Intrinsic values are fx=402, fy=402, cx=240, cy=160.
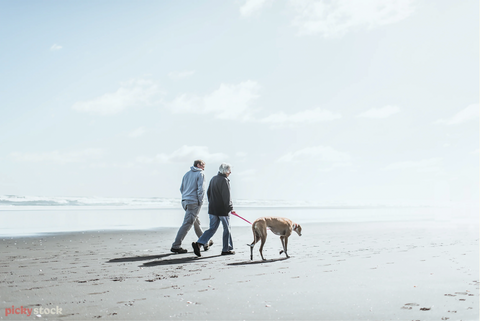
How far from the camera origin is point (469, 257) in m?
8.41

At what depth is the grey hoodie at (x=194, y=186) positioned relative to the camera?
9.47 meters

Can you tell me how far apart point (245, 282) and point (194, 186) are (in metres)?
3.81

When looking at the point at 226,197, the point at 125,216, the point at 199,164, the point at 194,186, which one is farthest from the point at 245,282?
the point at 125,216

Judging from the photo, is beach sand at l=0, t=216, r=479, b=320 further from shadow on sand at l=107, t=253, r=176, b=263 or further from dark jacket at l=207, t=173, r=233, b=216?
dark jacket at l=207, t=173, r=233, b=216

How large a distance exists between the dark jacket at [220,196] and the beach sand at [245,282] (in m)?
1.05

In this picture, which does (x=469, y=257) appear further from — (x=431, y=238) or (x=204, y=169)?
(x=204, y=169)

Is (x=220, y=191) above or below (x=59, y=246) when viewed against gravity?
above

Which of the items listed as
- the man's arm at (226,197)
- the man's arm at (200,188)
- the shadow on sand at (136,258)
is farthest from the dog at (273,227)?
the shadow on sand at (136,258)

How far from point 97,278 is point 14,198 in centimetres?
4134

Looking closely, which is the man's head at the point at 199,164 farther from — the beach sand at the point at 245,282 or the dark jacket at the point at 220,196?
the beach sand at the point at 245,282

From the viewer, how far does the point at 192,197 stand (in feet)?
31.3

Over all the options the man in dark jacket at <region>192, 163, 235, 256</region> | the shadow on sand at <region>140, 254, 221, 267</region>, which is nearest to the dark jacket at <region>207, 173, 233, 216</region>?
the man in dark jacket at <region>192, 163, 235, 256</region>

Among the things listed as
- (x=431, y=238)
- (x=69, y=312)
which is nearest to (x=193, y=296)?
(x=69, y=312)

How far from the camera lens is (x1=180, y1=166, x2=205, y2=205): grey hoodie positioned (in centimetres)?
947
